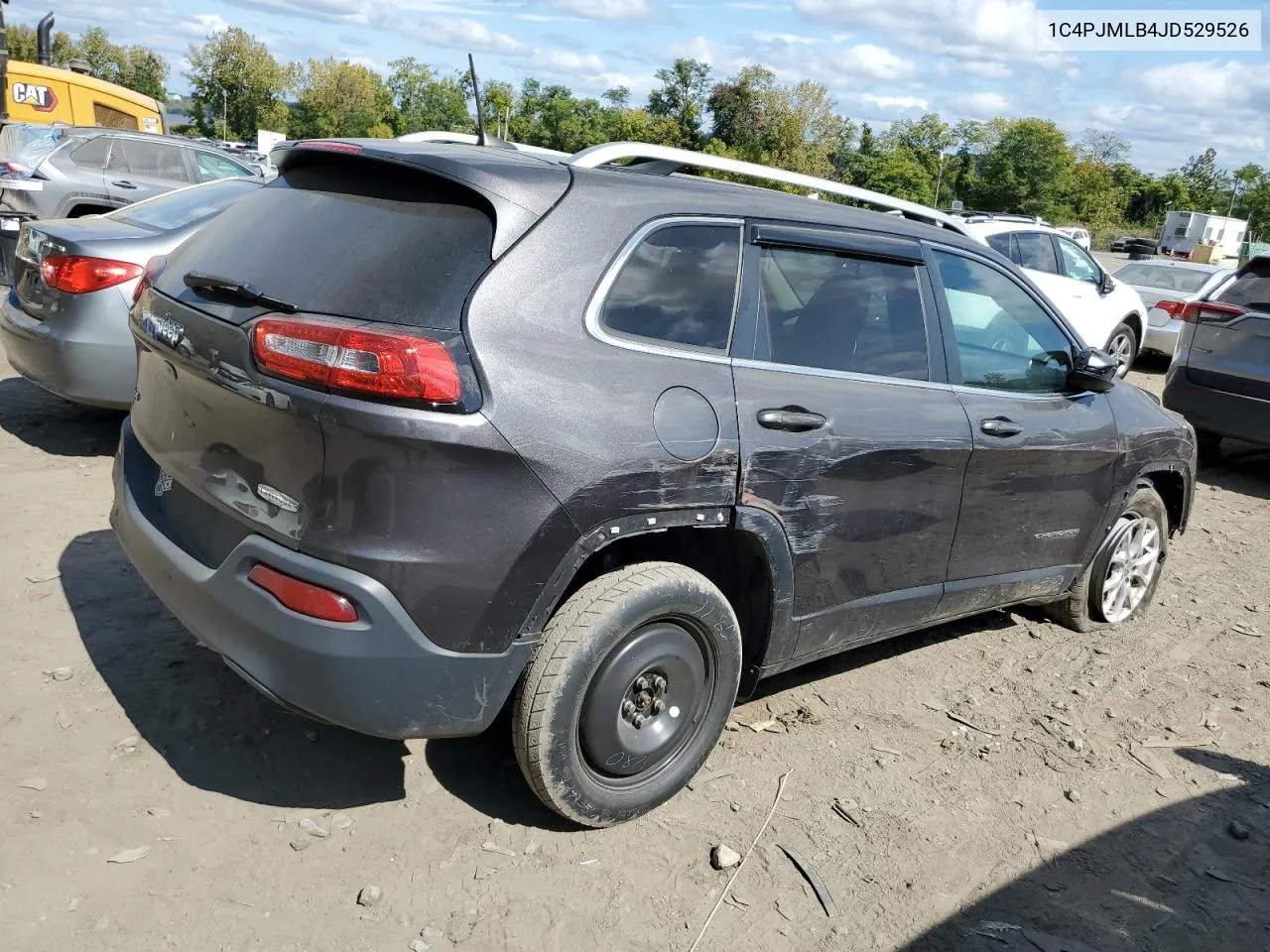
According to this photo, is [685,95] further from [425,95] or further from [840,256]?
[840,256]

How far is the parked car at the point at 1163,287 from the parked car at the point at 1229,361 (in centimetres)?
484

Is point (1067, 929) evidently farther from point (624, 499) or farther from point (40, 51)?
point (40, 51)

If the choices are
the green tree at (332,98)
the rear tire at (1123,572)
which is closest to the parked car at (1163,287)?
the rear tire at (1123,572)

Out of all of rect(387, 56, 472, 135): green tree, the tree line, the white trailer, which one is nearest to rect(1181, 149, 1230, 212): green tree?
the tree line

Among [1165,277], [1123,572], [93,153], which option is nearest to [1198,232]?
[1165,277]

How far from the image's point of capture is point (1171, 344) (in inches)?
524

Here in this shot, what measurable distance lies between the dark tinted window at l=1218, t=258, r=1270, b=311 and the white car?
2876mm

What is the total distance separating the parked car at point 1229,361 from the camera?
792 centimetres

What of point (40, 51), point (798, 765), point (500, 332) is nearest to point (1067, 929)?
point (798, 765)

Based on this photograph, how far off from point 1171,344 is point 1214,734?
10.4 metres

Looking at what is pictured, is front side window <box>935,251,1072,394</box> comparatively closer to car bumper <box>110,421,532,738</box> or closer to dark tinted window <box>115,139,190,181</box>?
car bumper <box>110,421,532,738</box>

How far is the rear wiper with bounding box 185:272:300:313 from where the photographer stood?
279cm

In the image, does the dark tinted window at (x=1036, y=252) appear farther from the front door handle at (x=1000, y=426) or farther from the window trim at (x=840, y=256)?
the window trim at (x=840, y=256)

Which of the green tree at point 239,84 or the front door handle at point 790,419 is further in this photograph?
the green tree at point 239,84
